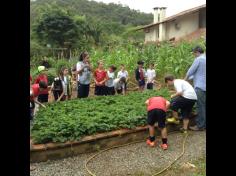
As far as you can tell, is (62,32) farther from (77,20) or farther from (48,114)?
(48,114)

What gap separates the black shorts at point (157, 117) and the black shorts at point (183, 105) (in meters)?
1.09

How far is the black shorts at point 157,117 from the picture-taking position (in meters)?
6.86

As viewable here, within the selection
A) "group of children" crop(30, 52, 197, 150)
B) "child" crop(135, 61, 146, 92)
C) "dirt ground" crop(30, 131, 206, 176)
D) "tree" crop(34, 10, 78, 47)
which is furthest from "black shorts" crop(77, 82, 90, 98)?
"tree" crop(34, 10, 78, 47)

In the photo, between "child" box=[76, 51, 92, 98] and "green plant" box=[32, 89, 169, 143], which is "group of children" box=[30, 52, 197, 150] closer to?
"child" box=[76, 51, 92, 98]

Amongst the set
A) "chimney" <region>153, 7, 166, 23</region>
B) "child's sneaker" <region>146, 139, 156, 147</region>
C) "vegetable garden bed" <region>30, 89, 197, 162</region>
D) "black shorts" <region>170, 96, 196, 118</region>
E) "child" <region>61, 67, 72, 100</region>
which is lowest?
"child's sneaker" <region>146, 139, 156, 147</region>

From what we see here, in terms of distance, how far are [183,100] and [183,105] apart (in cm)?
13

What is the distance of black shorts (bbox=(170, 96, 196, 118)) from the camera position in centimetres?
783

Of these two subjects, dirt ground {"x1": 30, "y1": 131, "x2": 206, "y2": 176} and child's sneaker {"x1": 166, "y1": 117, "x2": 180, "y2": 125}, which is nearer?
dirt ground {"x1": 30, "y1": 131, "x2": 206, "y2": 176}

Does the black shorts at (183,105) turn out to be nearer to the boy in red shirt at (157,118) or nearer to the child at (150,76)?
the boy in red shirt at (157,118)

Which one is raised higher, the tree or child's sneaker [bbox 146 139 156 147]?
the tree

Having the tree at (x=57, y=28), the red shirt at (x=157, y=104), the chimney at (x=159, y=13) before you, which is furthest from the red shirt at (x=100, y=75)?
the chimney at (x=159, y=13)

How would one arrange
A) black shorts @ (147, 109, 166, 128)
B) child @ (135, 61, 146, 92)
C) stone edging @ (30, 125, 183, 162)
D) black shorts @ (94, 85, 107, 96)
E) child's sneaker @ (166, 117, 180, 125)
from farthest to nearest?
child @ (135, 61, 146, 92), black shorts @ (94, 85, 107, 96), child's sneaker @ (166, 117, 180, 125), black shorts @ (147, 109, 166, 128), stone edging @ (30, 125, 183, 162)
